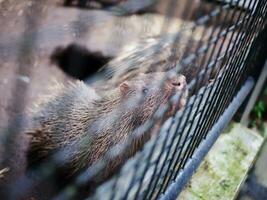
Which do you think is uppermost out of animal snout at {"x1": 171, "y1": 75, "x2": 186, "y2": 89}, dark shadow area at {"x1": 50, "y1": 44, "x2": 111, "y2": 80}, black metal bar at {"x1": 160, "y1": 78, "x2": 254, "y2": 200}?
animal snout at {"x1": 171, "y1": 75, "x2": 186, "y2": 89}

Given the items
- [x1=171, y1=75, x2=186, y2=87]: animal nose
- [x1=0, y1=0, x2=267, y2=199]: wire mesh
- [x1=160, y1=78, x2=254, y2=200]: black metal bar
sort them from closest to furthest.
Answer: [x1=0, y1=0, x2=267, y2=199]: wire mesh, [x1=171, y1=75, x2=186, y2=87]: animal nose, [x1=160, y1=78, x2=254, y2=200]: black metal bar

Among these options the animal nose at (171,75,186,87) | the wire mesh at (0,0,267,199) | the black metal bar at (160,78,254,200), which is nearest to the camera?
the wire mesh at (0,0,267,199)

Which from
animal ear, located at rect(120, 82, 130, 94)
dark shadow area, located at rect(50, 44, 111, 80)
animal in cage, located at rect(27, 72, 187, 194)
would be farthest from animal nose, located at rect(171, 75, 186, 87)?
dark shadow area, located at rect(50, 44, 111, 80)

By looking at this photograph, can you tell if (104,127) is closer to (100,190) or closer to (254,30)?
(100,190)

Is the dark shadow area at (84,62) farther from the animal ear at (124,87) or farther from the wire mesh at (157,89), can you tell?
the animal ear at (124,87)

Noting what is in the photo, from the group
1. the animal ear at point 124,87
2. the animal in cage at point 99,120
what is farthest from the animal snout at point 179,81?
the animal ear at point 124,87

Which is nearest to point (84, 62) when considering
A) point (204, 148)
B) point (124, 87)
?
point (124, 87)

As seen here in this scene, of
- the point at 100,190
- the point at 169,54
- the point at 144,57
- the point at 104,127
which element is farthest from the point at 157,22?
the point at 100,190

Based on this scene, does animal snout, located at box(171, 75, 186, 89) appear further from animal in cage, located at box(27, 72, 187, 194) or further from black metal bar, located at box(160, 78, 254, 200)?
black metal bar, located at box(160, 78, 254, 200)
